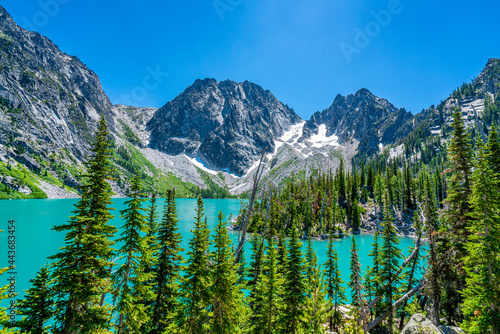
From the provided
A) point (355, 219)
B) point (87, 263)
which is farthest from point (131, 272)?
point (355, 219)

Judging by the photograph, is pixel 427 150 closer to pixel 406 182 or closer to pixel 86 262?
pixel 406 182

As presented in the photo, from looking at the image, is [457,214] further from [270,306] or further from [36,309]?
[36,309]

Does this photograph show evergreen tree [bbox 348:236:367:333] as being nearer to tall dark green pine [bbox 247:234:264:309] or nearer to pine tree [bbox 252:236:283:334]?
pine tree [bbox 252:236:283:334]

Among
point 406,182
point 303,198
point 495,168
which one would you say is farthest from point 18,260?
point 406,182

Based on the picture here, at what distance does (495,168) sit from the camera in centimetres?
1875

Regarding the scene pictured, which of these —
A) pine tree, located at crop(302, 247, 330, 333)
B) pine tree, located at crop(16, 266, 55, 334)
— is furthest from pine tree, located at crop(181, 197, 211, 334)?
pine tree, located at crop(16, 266, 55, 334)

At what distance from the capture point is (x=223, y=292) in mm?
12992

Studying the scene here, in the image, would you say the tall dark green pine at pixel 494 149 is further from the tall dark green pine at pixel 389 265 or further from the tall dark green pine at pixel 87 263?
the tall dark green pine at pixel 87 263

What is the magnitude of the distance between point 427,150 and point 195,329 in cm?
23385

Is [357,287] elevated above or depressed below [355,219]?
above

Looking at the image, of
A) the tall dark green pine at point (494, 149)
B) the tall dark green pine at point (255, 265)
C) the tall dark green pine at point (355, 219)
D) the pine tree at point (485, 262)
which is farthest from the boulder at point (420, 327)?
the tall dark green pine at point (355, 219)

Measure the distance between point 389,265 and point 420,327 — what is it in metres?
11.5

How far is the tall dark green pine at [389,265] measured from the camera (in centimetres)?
2145

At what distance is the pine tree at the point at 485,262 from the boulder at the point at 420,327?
174 cm
